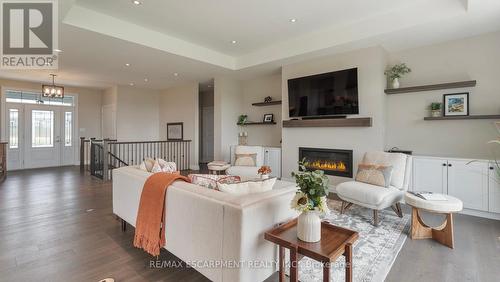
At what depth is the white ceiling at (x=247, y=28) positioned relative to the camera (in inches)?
132

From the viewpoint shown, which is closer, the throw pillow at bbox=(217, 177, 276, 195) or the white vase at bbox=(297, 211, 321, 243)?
the white vase at bbox=(297, 211, 321, 243)

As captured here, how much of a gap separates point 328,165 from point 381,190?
5.86ft

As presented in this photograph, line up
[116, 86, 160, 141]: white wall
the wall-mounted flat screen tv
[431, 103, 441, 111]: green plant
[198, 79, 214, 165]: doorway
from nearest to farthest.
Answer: [431, 103, 441, 111]: green plant
the wall-mounted flat screen tv
[116, 86, 160, 141]: white wall
[198, 79, 214, 165]: doorway

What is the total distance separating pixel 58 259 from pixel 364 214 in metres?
3.71

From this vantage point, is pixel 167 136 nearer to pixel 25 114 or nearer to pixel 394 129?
pixel 25 114

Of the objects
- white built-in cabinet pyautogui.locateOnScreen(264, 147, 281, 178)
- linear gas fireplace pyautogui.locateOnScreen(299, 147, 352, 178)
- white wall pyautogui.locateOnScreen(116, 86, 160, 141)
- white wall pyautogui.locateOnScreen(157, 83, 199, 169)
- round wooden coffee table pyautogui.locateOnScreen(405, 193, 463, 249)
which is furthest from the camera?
white wall pyautogui.locateOnScreen(116, 86, 160, 141)

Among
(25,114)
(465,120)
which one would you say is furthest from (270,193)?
(25,114)

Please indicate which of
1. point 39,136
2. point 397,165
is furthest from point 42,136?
point 397,165

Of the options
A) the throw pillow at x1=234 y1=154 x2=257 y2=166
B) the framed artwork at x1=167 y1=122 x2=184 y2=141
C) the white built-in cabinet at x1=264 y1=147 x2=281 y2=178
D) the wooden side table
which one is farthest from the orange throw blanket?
the framed artwork at x1=167 y1=122 x2=184 y2=141

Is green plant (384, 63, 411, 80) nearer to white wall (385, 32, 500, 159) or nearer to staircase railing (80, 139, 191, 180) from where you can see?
white wall (385, 32, 500, 159)

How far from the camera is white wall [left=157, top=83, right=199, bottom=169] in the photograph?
291 inches

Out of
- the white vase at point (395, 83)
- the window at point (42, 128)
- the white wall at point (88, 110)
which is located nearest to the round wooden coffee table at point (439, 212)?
the white vase at point (395, 83)

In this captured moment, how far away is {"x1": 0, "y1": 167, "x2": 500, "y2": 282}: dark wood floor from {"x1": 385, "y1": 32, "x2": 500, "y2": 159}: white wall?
1239 millimetres

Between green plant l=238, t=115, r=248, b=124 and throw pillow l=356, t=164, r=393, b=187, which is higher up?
green plant l=238, t=115, r=248, b=124
